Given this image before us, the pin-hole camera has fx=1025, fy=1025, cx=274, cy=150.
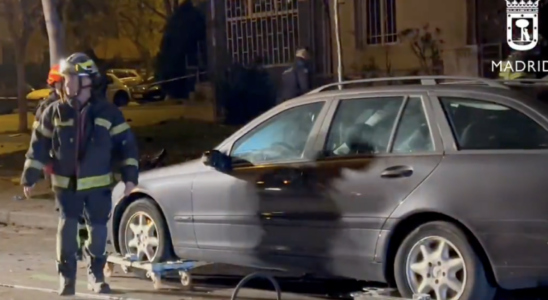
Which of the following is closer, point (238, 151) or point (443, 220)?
point (443, 220)

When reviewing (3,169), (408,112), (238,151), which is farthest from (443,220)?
(3,169)

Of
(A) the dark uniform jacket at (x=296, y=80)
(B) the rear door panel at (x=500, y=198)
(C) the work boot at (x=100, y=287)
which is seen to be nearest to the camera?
(B) the rear door panel at (x=500, y=198)

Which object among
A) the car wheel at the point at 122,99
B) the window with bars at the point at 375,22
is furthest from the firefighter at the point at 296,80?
the car wheel at the point at 122,99

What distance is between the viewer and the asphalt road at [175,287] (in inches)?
309

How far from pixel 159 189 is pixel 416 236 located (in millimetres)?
2379

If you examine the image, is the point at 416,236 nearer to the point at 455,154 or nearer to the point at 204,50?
the point at 455,154

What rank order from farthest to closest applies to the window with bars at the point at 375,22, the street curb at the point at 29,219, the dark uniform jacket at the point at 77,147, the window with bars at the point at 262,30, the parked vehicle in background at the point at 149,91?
the parked vehicle in background at the point at 149,91 < the window with bars at the point at 262,30 < the window with bars at the point at 375,22 < the street curb at the point at 29,219 < the dark uniform jacket at the point at 77,147

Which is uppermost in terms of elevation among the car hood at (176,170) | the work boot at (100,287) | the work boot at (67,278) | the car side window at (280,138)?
the car side window at (280,138)

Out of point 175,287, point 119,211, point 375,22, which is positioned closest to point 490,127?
point 175,287

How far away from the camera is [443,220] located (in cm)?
674

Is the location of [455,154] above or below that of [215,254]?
above

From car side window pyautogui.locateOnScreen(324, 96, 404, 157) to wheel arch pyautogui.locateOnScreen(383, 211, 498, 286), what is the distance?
57 centimetres

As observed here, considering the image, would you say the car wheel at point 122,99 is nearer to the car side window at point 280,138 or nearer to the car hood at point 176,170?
the car hood at point 176,170

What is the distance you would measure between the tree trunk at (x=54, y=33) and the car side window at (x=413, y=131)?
289 inches
